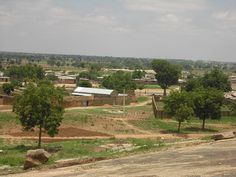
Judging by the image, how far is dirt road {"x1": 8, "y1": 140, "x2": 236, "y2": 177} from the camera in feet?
58.7

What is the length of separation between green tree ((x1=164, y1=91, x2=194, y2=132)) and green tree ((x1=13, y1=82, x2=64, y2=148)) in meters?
16.7

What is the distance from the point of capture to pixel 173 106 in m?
48.9

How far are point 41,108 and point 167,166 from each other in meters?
16.6

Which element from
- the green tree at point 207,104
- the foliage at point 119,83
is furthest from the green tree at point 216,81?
the green tree at point 207,104

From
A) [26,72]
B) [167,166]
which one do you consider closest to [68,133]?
[167,166]

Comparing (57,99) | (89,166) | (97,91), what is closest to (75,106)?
(97,91)

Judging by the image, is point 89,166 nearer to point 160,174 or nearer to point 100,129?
point 160,174

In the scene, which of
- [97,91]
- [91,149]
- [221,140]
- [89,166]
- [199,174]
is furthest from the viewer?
[97,91]

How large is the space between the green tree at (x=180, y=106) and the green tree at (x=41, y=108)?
16.7 m

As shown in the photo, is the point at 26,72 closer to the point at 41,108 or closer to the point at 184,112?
the point at 184,112

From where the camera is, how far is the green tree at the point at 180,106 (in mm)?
46500

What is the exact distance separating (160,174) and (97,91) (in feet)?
223

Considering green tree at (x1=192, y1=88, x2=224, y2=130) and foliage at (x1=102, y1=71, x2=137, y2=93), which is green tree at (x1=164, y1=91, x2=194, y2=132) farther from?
foliage at (x1=102, y1=71, x2=137, y2=93)

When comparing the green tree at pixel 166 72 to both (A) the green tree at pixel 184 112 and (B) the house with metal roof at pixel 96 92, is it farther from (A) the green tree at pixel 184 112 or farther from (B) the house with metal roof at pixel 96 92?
(A) the green tree at pixel 184 112
